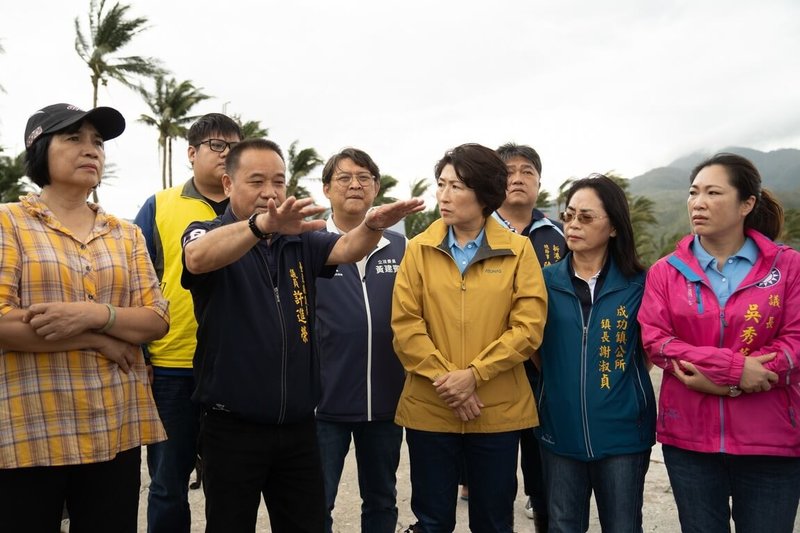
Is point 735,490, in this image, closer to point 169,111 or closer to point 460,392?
point 460,392

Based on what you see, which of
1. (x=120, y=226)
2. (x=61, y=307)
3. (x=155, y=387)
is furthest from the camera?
(x=155, y=387)

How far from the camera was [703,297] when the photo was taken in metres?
2.53

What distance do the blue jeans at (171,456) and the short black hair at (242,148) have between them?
3.90 feet

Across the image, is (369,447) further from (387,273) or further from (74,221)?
(74,221)

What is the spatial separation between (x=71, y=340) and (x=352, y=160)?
177cm

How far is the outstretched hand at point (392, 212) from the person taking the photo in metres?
2.34

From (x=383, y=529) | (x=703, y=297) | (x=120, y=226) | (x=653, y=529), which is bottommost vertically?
(x=653, y=529)

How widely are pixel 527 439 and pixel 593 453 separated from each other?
79cm

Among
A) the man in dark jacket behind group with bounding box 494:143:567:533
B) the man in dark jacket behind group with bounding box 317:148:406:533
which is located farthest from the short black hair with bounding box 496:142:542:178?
the man in dark jacket behind group with bounding box 317:148:406:533

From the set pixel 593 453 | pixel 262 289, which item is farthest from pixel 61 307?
pixel 593 453

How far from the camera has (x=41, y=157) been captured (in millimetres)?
2305

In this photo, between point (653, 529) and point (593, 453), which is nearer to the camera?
point (593, 453)

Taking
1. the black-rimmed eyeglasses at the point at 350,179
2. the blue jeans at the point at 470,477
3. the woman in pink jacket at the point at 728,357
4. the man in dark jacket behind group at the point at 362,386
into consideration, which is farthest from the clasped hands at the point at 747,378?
the black-rimmed eyeglasses at the point at 350,179

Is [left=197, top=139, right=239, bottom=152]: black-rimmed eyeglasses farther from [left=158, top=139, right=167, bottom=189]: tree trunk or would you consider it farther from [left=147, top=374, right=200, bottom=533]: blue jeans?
[left=158, top=139, right=167, bottom=189]: tree trunk
